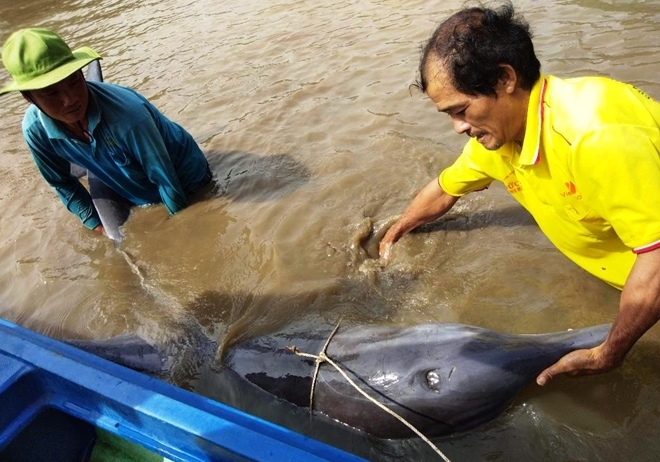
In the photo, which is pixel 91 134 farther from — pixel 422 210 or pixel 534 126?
pixel 534 126

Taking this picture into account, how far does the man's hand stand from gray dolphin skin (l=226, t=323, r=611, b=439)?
0.05 m

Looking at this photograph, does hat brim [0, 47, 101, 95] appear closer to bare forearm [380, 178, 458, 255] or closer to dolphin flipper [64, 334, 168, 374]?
dolphin flipper [64, 334, 168, 374]

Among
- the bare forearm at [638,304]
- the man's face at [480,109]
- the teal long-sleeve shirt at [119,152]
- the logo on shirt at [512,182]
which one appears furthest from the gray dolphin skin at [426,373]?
the teal long-sleeve shirt at [119,152]

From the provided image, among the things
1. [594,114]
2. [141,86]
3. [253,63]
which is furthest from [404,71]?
[594,114]

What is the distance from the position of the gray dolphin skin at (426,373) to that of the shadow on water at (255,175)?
7.88ft

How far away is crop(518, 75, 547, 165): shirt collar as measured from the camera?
2.33m

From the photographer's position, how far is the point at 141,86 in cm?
787

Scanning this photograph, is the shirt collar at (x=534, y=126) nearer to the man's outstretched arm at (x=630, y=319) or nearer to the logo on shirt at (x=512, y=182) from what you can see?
the logo on shirt at (x=512, y=182)

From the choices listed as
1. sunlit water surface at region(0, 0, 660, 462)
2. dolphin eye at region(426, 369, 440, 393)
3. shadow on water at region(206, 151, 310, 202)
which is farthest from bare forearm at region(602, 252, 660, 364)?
shadow on water at region(206, 151, 310, 202)

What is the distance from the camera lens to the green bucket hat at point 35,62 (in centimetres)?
335

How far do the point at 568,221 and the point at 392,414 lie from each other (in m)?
1.40

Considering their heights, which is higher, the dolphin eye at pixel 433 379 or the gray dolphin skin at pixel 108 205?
the dolphin eye at pixel 433 379

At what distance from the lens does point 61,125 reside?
400cm

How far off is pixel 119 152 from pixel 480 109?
308 cm
